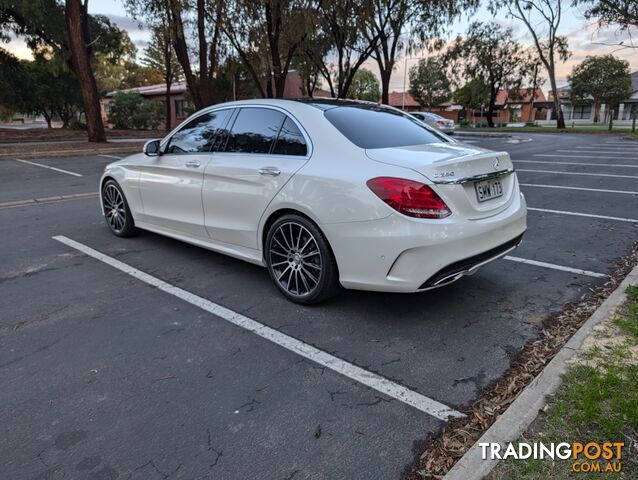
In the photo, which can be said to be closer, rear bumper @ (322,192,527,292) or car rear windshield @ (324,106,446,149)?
rear bumper @ (322,192,527,292)

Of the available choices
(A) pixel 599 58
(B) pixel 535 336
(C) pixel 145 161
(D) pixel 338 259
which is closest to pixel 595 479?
(B) pixel 535 336

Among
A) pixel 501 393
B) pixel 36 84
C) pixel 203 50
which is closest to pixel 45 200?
pixel 501 393

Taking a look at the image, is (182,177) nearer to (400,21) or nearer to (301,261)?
(301,261)

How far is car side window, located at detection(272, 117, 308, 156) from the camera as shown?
388 cm

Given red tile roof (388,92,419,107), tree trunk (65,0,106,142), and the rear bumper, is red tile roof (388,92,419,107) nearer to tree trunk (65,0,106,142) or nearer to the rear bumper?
tree trunk (65,0,106,142)

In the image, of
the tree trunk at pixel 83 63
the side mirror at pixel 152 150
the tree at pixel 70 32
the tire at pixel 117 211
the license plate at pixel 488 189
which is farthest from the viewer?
the tree at pixel 70 32

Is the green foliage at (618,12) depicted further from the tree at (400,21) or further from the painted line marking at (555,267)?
the painted line marking at (555,267)

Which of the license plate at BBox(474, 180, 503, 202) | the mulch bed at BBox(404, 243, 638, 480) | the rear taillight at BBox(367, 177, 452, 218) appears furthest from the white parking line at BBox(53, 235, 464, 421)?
the license plate at BBox(474, 180, 503, 202)

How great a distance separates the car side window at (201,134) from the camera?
4652 millimetres

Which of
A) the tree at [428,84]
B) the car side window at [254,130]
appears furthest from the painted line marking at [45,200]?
the tree at [428,84]

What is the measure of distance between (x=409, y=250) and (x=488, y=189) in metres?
0.91

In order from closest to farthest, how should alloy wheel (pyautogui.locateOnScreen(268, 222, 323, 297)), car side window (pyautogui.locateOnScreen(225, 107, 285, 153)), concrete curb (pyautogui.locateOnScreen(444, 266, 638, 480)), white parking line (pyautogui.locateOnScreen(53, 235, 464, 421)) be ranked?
concrete curb (pyautogui.locateOnScreen(444, 266, 638, 480)), white parking line (pyautogui.locateOnScreen(53, 235, 464, 421)), alloy wheel (pyautogui.locateOnScreen(268, 222, 323, 297)), car side window (pyautogui.locateOnScreen(225, 107, 285, 153))

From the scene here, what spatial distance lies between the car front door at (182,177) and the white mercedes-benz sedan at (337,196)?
0.02 meters

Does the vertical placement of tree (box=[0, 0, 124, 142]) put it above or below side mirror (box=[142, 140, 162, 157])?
above
